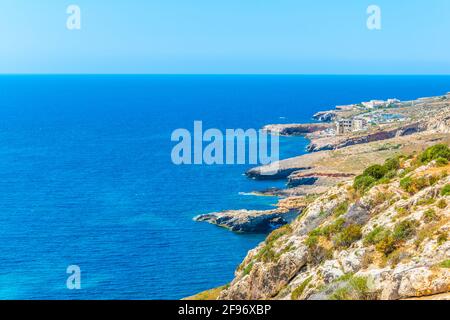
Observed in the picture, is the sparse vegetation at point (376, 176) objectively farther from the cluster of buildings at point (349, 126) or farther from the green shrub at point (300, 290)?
the cluster of buildings at point (349, 126)

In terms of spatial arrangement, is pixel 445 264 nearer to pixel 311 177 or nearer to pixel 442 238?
pixel 442 238

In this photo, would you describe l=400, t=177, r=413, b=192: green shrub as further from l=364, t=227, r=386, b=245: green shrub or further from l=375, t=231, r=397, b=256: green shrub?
l=375, t=231, r=397, b=256: green shrub

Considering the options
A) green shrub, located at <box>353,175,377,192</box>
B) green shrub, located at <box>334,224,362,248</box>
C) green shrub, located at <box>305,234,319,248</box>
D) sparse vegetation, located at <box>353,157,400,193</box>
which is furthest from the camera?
green shrub, located at <box>353,175,377,192</box>

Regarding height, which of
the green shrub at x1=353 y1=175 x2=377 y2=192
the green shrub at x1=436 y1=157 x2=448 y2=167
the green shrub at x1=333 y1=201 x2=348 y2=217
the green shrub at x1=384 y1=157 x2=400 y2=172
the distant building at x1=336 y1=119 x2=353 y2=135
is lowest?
the green shrub at x1=333 y1=201 x2=348 y2=217

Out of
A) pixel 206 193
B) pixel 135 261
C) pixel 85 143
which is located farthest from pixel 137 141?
pixel 135 261

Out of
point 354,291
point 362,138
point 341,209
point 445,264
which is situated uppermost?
point 362,138

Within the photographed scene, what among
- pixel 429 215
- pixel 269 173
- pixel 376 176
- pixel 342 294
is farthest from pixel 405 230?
pixel 269 173

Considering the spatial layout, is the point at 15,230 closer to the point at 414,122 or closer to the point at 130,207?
the point at 130,207

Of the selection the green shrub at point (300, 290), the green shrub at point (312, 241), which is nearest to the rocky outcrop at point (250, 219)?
the green shrub at point (312, 241)

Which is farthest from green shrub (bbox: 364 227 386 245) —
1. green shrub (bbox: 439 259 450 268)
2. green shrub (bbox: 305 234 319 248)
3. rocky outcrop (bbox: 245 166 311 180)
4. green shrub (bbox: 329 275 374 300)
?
rocky outcrop (bbox: 245 166 311 180)
